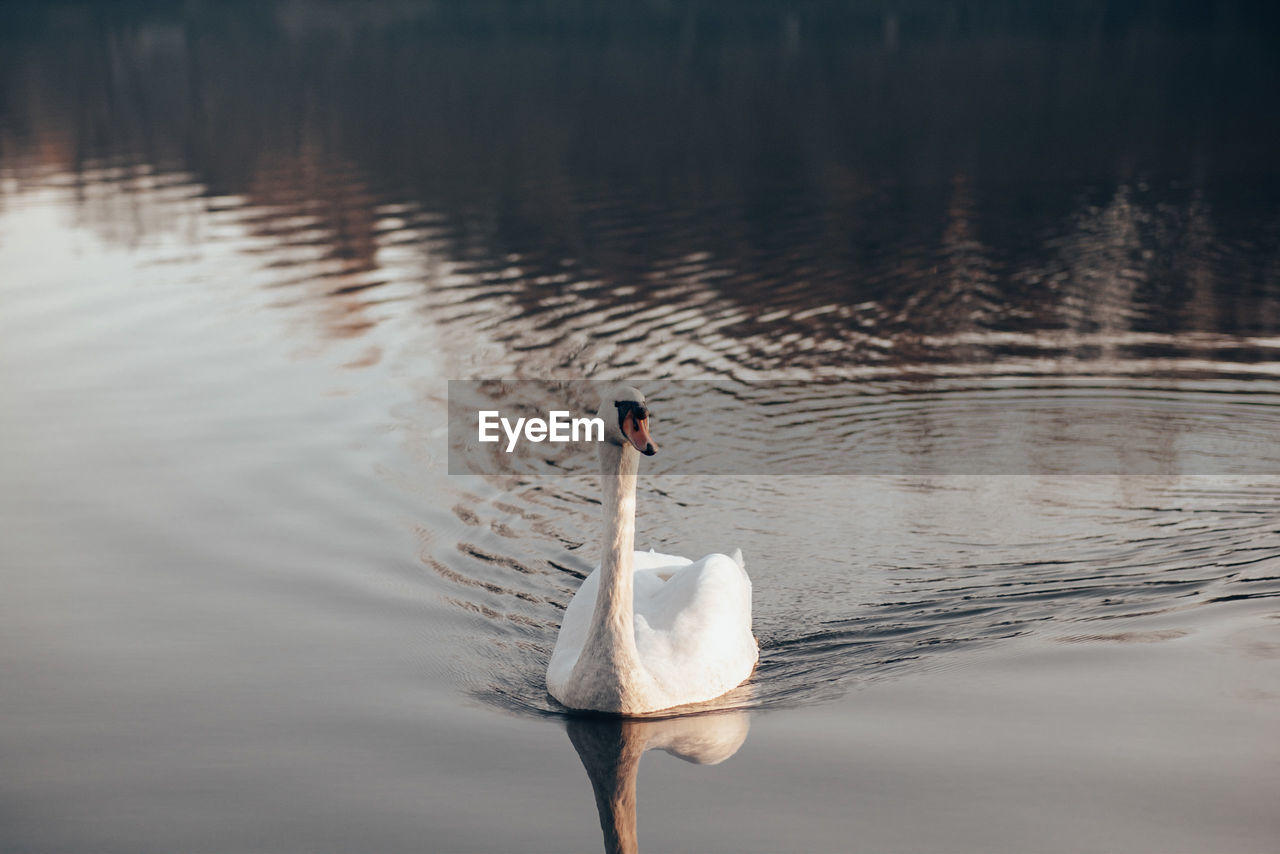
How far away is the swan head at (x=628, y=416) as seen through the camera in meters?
6.95

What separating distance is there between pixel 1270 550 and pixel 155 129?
36805 millimetres

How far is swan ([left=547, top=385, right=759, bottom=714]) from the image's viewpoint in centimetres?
725

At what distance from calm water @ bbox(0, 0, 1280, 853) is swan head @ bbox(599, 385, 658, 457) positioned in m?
1.54

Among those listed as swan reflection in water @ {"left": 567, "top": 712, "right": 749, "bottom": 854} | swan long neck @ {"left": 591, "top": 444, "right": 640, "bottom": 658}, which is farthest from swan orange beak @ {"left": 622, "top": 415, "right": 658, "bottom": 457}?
swan reflection in water @ {"left": 567, "top": 712, "right": 749, "bottom": 854}

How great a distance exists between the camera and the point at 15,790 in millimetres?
7098

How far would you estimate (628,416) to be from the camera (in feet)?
22.9

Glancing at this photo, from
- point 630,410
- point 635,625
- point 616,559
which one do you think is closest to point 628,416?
point 630,410

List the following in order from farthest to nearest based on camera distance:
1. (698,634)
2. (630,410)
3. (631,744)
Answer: (698,634), (631,744), (630,410)

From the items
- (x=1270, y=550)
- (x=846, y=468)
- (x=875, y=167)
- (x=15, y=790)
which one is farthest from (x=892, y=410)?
(x=875, y=167)

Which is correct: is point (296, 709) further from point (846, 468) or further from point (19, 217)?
point (19, 217)

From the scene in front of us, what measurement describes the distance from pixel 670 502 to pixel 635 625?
3.37 metres

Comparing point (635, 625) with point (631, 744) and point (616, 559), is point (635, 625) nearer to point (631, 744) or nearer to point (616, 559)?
point (616, 559)

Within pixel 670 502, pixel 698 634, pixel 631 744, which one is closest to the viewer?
pixel 631 744

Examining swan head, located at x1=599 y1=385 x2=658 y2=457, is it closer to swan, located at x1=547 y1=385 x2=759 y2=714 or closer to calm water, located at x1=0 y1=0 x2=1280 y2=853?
swan, located at x1=547 y1=385 x2=759 y2=714
